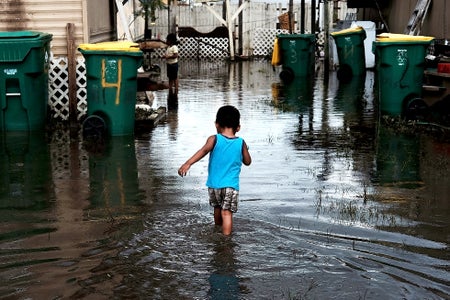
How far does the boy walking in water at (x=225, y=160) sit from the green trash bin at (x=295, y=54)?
1668cm

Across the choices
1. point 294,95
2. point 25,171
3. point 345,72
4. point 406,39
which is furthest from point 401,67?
point 345,72

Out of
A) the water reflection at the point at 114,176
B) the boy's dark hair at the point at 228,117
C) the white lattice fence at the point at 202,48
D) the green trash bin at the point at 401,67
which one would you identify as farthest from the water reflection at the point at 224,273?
the white lattice fence at the point at 202,48

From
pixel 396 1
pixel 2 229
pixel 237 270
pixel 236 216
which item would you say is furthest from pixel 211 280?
pixel 396 1

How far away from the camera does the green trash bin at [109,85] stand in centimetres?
1137

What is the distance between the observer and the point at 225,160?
242 inches

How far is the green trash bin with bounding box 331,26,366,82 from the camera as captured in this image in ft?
71.7

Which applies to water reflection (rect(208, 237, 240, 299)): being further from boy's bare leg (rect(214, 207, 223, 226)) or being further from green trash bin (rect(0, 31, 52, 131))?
green trash bin (rect(0, 31, 52, 131))

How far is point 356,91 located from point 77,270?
14.3 m

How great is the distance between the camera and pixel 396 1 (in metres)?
24.5

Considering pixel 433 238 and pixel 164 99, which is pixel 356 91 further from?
pixel 433 238

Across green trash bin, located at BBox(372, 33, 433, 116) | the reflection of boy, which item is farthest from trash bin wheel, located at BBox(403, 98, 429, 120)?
the reflection of boy

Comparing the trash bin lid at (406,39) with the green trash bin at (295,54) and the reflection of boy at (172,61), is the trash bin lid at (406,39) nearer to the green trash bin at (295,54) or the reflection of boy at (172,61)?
the reflection of boy at (172,61)

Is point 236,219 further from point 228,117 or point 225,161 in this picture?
point 228,117

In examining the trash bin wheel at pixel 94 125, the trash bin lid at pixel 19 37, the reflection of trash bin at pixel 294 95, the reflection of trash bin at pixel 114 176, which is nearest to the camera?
the reflection of trash bin at pixel 114 176
